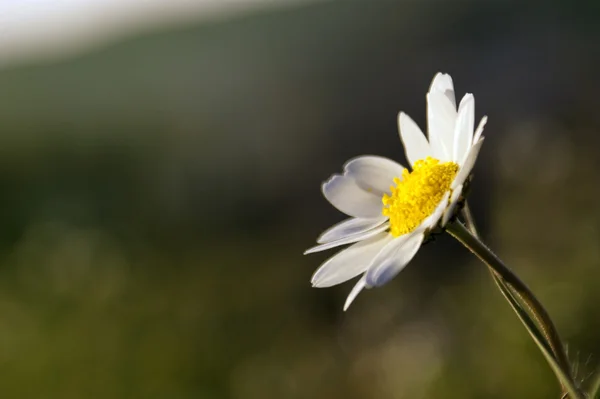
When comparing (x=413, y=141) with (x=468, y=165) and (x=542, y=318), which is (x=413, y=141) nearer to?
(x=468, y=165)

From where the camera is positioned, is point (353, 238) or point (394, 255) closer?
point (394, 255)

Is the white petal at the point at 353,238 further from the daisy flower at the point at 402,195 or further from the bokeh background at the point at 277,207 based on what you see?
the bokeh background at the point at 277,207

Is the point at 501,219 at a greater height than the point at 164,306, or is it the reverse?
the point at 164,306

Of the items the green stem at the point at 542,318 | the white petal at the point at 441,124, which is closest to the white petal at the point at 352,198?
the white petal at the point at 441,124

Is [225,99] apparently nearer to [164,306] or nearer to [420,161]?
[164,306]

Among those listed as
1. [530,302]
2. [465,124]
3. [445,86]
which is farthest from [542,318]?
[445,86]

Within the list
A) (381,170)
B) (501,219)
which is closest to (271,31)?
(501,219)

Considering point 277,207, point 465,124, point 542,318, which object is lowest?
point 542,318
